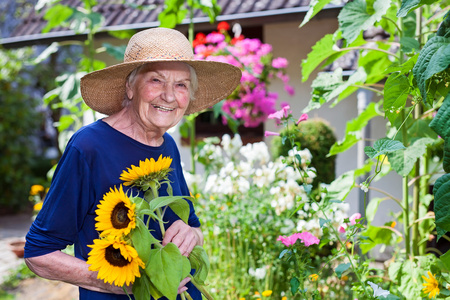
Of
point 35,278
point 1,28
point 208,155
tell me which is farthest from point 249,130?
point 1,28

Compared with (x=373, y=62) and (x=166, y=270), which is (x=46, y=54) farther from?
(x=166, y=270)

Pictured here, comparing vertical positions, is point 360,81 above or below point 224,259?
above

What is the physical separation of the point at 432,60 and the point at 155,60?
73 centimetres

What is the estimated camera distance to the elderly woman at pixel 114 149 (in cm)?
142

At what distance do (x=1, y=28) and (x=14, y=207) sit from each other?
5.62 m

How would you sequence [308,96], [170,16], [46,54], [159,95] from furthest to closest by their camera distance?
1. [308,96]
2. [46,54]
3. [170,16]
4. [159,95]

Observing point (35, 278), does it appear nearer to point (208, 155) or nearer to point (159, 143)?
point (208, 155)

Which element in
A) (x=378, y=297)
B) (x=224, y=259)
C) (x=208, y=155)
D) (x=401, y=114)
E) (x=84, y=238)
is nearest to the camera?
(x=84, y=238)

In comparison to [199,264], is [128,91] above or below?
above

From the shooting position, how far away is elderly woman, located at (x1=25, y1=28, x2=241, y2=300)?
56.0 inches

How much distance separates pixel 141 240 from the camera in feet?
3.78

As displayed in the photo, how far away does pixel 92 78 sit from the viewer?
1698 millimetres

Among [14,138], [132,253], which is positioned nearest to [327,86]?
[132,253]

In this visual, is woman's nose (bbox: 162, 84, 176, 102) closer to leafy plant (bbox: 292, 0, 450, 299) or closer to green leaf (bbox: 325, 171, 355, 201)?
leafy plant (bbox: 292, 0, 450, 299)
